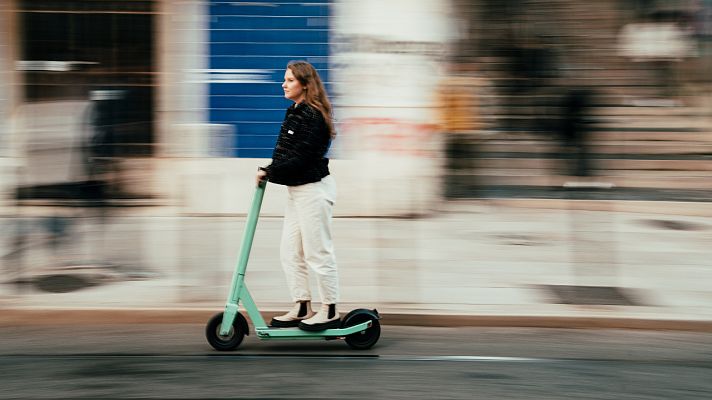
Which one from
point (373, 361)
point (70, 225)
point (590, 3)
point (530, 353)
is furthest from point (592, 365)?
point (590, 3)

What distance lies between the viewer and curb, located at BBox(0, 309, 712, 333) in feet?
22.7

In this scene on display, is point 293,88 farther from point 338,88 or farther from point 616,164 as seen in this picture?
point 616,164

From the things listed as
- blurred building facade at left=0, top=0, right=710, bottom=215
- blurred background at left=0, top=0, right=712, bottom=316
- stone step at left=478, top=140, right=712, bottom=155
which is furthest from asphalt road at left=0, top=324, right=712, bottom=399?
stone step at left=478, top=140, right=712, bottom=155

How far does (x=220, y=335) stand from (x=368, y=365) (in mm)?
918

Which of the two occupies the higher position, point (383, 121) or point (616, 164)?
point (383, 121)

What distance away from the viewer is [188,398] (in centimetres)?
503

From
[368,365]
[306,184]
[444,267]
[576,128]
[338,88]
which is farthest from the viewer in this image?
[576,128]

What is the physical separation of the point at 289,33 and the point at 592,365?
706 centimetres

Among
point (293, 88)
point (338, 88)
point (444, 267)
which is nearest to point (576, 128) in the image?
point (338, 88)

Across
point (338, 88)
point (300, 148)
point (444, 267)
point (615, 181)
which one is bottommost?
point (444, 267)

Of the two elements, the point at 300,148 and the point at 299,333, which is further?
the point at 299,333

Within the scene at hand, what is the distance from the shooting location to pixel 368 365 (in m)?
5.75

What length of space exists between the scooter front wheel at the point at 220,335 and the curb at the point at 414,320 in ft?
3.04

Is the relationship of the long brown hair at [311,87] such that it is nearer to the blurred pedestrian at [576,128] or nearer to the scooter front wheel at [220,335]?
the scooter front wheel at [220,335]
